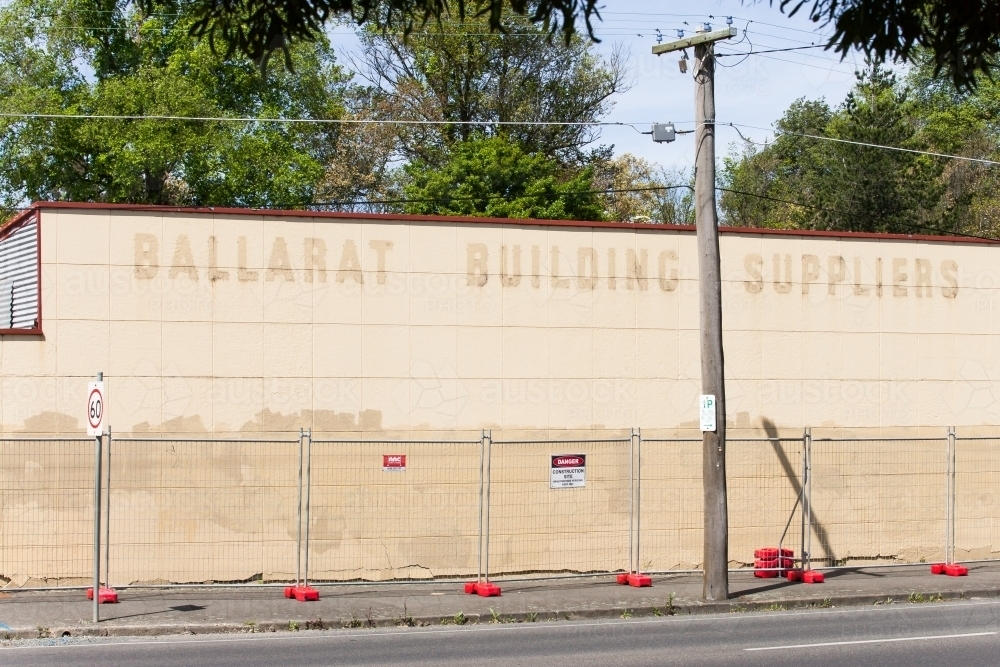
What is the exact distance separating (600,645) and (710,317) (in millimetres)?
4732

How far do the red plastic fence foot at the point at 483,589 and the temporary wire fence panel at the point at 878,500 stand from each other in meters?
5.56

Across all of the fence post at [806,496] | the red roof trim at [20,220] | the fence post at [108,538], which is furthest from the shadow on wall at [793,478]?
the red roof trim at [20,220]

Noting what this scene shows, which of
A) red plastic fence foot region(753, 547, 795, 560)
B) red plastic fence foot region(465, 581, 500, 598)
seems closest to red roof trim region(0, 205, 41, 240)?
red plastic fence foot region(465, 581, 500, 598)

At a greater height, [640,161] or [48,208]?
[640,161]

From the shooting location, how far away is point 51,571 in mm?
16094

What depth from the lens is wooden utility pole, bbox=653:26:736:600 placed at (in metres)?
15.5

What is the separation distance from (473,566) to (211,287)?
5.20 meters

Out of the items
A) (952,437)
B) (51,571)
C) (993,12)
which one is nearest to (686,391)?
(952,437)

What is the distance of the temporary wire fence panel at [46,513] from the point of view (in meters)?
16.0

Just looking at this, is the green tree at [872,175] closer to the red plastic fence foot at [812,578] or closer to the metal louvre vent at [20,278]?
the red plastic fence foot at [812,578]

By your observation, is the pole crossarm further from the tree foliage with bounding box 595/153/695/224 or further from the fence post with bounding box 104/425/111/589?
the tree foliage with bounding box 595/153/695/224

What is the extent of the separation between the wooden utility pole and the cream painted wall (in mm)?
2510

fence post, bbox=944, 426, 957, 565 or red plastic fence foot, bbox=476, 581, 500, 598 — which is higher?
fence post, bbox=944, 426, 957, 565

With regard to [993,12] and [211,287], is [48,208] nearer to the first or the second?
[211,287]
